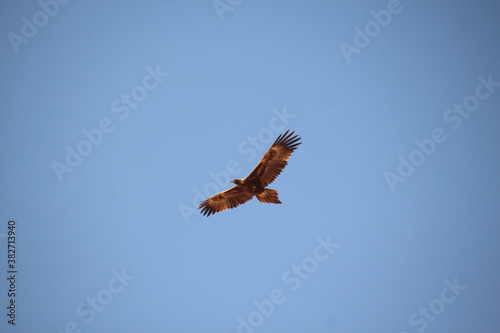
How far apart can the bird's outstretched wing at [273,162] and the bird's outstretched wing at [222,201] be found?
1302 mm

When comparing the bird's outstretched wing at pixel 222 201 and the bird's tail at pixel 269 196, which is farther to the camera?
the bird's outstretched wing at pixel 222 201

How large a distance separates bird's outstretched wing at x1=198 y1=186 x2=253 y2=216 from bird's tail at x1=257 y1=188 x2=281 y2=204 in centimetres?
105

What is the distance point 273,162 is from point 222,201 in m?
3.07

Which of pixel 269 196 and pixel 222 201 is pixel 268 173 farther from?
pixel 222 201

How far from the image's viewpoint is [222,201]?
18.5 meters

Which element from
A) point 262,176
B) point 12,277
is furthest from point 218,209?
point 12,277

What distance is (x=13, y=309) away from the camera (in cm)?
2122

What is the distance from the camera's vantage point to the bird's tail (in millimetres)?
16875

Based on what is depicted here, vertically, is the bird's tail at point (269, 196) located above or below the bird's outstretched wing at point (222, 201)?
below

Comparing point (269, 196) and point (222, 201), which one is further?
point (222, 201)

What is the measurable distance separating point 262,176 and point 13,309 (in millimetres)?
14939

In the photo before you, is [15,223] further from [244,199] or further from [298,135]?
[298,135]

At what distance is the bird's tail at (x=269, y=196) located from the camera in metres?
16.9

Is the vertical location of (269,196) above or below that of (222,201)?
below
